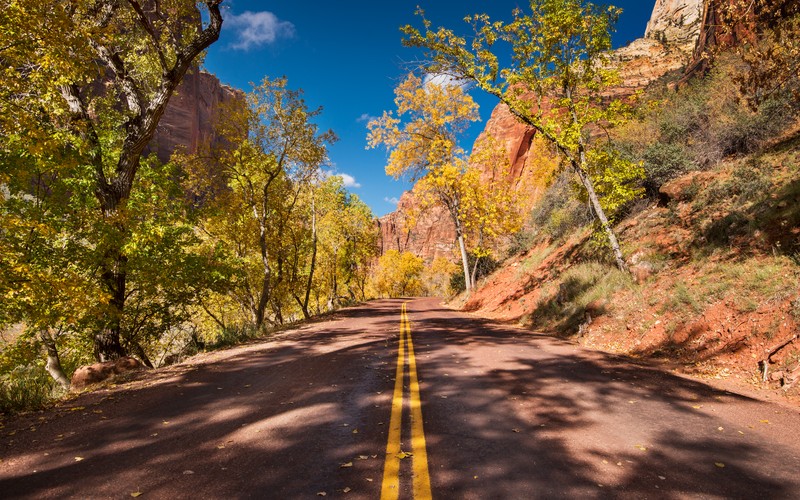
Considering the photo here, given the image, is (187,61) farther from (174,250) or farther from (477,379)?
(477,379)

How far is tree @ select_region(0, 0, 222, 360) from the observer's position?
679cm

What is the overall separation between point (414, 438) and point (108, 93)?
13.0 m

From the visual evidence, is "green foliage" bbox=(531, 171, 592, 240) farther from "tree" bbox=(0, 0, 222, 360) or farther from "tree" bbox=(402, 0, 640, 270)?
"tree" bbox=(0, 0, 222, 360)

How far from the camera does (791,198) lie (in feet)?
29.1

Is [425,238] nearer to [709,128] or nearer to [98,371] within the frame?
[709,128]

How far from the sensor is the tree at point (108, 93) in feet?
22.3

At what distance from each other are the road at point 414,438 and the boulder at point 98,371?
90 centimetres

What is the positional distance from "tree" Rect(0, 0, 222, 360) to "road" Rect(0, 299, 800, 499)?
338 centimetres

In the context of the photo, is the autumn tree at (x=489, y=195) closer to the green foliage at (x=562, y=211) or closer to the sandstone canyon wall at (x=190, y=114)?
the green foliage at (x=562, y=211)

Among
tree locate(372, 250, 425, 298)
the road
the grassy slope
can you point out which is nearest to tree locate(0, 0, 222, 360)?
the road

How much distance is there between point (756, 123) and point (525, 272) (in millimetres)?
10427

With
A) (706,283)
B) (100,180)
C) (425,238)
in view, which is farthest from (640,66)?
(425,238)

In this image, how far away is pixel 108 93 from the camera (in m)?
11.2

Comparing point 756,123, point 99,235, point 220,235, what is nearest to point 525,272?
point 756,123
